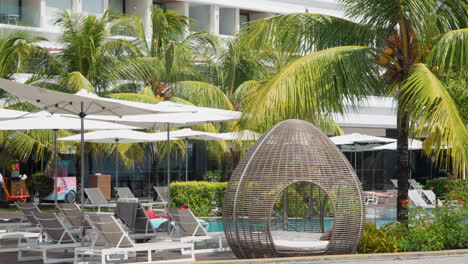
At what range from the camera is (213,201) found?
77.6 feet

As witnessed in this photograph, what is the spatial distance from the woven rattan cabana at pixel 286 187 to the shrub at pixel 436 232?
1342mm

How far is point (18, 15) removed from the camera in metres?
32.3

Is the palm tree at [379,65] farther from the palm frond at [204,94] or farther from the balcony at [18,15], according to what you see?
the balcony at [18,15]

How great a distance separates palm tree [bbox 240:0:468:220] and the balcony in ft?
60.3

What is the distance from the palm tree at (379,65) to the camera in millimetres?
13203

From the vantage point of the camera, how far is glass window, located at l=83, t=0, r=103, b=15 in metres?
35.3

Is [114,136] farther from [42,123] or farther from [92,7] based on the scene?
[92,7]

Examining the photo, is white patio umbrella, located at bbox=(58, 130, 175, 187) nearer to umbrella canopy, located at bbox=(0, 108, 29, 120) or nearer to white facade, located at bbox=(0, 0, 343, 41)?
umbrella canopy, located at bbox=(0, 108, 29, 120)

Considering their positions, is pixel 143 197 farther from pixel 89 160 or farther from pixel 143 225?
pixel 143 225

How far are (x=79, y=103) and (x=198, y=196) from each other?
10.8m

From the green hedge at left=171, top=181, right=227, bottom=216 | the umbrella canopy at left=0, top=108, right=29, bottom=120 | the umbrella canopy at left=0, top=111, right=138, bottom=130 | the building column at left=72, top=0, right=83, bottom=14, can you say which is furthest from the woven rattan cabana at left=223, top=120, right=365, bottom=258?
the building column at left=72, top=0, right=83, bottom=14

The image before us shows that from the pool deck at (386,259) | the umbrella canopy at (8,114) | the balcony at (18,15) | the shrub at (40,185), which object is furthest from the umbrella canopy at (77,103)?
the balcony at (18,15)

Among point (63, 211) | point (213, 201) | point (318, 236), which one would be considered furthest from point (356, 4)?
point (213, 201)

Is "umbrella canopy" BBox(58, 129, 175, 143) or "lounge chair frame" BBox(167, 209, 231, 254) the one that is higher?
"umbrella canopy" BBox(58, 129, 175, 143)
